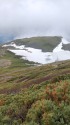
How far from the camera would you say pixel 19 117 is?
38094 mm

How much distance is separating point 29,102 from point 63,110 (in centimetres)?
988

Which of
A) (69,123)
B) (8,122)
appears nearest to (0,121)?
(8,122)

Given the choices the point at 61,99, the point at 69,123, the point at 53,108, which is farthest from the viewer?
the point at 61,99

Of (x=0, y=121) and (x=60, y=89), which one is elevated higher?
(x=60, y=89)

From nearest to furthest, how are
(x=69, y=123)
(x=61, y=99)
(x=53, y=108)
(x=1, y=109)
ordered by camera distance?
(x=69, y=123), (x=53, y=108), (x=61, y=99), (x=1, y=109)

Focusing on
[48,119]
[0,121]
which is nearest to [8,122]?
[0,121]

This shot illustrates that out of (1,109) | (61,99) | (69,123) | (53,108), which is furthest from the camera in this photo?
(1,109)

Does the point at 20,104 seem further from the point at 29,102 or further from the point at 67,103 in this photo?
the point at 67,103

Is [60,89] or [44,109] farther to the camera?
[60,89]

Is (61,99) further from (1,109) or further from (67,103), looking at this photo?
→ (1,109)

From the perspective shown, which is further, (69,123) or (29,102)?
(29,102)

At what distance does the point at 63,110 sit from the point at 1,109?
36.5 feet

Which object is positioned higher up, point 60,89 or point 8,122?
point 60,89

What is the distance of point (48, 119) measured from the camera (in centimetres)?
3203
